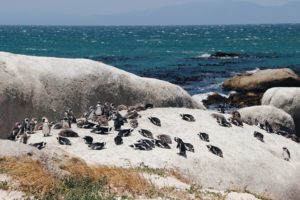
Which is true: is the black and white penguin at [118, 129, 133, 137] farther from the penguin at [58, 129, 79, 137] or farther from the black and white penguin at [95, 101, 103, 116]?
the black and white penguin at [95, 101, 103, 116]

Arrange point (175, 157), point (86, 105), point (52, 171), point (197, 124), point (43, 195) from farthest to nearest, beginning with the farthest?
point (86, 105), point (197, 124), point (175, 157), point (52, 171), point (43, 195)

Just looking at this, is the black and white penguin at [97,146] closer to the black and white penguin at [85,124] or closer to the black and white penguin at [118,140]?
the black and white penguin at [118,140]

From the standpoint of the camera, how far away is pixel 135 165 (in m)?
23.3

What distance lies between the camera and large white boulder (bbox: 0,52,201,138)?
96.9ft

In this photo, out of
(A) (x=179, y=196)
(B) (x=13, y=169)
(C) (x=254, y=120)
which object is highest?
(B) (x=13, y=169)

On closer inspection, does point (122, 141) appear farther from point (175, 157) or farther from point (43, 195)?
point (43, 195)

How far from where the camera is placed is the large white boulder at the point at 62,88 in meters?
29.5

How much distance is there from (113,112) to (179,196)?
A: 12668mm

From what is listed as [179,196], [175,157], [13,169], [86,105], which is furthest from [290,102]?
[13,169]

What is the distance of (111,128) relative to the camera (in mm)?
28516

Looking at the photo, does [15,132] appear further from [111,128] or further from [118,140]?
[118,140]

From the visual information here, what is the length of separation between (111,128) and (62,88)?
15.9 feet

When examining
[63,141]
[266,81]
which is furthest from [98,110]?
[266,81]

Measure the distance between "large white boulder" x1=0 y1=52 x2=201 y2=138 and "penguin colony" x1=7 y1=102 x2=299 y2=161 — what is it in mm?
940
